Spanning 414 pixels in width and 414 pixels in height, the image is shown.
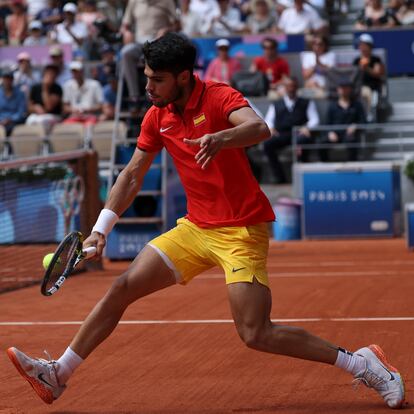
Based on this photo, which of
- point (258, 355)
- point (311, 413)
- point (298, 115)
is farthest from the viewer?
point (298, 115)

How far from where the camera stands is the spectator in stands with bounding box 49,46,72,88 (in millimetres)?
22484

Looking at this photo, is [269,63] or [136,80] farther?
[269,63]

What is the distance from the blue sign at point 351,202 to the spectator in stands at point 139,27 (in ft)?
11.8

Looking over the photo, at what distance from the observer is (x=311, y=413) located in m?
6.10

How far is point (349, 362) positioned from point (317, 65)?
15140mm

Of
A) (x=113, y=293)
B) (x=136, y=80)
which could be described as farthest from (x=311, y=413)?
(x=136, y=80)

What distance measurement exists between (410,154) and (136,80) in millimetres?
5698

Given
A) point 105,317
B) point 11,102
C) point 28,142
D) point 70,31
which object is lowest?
point 28,142

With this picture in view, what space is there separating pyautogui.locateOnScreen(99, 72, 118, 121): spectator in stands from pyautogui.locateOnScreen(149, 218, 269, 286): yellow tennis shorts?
1444cm

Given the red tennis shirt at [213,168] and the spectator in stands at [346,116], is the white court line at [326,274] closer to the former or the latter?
the spectator in stands at [346,116]

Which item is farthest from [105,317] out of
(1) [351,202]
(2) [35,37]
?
(2) [35,37]

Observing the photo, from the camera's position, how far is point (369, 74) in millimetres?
20641

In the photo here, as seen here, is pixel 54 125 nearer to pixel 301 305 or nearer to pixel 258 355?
pixel 301 305

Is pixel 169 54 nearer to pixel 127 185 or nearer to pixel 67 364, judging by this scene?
pixel 127 185
